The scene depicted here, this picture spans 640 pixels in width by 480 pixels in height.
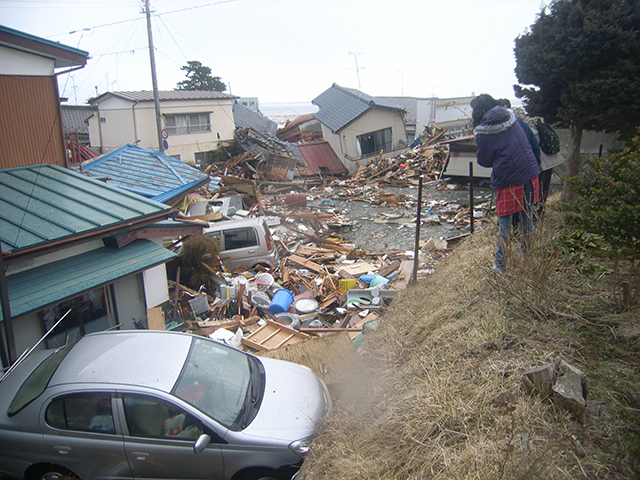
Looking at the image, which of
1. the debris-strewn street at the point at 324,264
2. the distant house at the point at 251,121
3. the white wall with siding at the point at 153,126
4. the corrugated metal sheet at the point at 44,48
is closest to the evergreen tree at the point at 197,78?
the distant house at the point at 251,121

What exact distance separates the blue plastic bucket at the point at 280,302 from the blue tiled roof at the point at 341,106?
1857 cm

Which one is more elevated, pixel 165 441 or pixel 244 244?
pixel 244 244

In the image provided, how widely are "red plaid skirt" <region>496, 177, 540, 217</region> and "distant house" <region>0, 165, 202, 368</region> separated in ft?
17.2

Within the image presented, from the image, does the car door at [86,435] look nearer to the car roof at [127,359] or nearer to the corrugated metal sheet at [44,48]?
the car roof at [127,359]

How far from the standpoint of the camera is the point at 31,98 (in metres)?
7.98

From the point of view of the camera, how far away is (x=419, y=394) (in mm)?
3242

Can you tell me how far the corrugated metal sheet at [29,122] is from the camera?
7.54m

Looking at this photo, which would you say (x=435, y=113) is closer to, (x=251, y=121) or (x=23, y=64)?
(x=251, y=121)

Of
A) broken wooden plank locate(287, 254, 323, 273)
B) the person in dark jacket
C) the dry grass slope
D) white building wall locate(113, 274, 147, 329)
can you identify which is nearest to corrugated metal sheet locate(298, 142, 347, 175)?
broken wooden plank locate(287, 254, 323, 273)

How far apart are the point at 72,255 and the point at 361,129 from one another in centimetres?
2205

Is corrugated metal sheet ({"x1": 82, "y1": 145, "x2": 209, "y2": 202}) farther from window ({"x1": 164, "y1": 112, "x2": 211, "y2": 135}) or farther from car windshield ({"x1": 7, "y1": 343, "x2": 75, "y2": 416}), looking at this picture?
window ({"x1": 164, "y1": 112, "x2": 211, "y2": 135})

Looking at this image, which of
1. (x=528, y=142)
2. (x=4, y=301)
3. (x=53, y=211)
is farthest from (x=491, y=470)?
(x=53, y=211)

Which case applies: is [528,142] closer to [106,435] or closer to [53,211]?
[106,435]

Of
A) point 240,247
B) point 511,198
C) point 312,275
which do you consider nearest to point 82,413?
point 511,198
